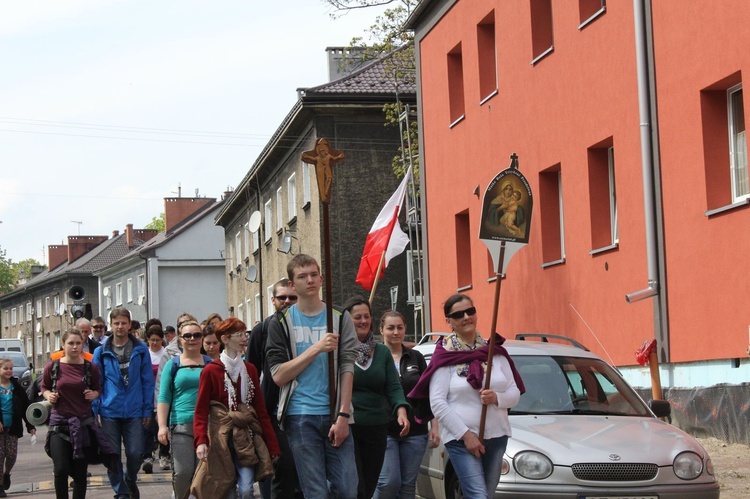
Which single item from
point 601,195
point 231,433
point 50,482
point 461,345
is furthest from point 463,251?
point 461,345

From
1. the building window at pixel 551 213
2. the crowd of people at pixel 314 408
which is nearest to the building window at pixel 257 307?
the building window at pixel 551 213

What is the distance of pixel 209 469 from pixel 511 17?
13952 mm

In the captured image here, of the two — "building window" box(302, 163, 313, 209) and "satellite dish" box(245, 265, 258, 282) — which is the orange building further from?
"satellite dish" box(245, 265, 258, 282)

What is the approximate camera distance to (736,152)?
13594 mm

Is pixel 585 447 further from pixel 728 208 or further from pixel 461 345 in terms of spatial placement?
pixel 728 208

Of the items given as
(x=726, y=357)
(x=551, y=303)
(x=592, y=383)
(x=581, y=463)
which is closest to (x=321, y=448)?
(x=581, y=463)

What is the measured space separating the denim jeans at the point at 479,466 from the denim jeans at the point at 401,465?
1.17m

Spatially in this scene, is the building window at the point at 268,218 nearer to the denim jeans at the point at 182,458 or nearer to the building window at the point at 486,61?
the building window at the point at 486,61

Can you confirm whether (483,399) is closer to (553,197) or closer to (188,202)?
(553,197)

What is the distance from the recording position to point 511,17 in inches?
797

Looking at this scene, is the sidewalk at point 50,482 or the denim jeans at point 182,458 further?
the sidewalk at point 50,482

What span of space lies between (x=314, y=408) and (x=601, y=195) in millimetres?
11154

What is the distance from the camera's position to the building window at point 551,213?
18.9 m

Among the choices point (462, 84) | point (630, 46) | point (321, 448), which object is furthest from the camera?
point (462, 84)
